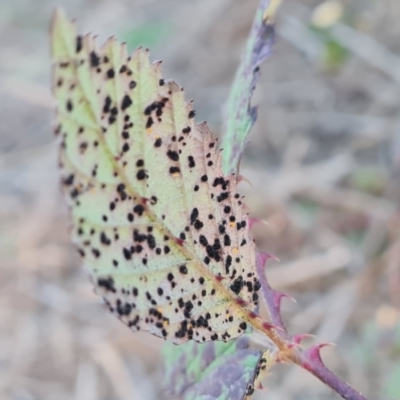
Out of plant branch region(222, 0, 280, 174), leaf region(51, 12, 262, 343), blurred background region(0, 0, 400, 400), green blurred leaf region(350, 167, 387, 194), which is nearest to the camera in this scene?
leaf region(51, 12, 262, 343)

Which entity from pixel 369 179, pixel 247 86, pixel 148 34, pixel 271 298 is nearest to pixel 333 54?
pixel 369 179

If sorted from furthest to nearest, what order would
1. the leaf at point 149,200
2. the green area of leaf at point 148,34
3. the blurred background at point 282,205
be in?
1. the green area of leaf at point 148,34
2. the blurred background at point 282,205
3. the leaf at point 149,200

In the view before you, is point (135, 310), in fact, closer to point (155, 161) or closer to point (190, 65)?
point (155, 161)

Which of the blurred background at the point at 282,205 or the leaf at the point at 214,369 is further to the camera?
the blurred background at the point at 282,205

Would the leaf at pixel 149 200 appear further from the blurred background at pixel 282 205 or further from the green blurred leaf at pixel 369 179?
the green blurred leaf at pixel 369 179

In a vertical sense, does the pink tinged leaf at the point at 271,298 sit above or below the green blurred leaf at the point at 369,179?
below

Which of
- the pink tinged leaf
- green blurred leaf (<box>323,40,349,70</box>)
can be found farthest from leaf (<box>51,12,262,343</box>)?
green blurred leaf (<box>323,40,349,70</box>)

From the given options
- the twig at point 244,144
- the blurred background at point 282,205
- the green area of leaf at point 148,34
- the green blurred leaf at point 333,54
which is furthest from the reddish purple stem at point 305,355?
the green area of leaf at point 148,34

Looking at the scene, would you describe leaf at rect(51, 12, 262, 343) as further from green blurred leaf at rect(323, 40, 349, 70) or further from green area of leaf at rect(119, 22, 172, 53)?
green area of leaf at rect(119, 22, 172, 53)

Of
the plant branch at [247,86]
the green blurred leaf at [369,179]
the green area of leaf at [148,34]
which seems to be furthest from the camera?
the green area of leaf at [148,34]
